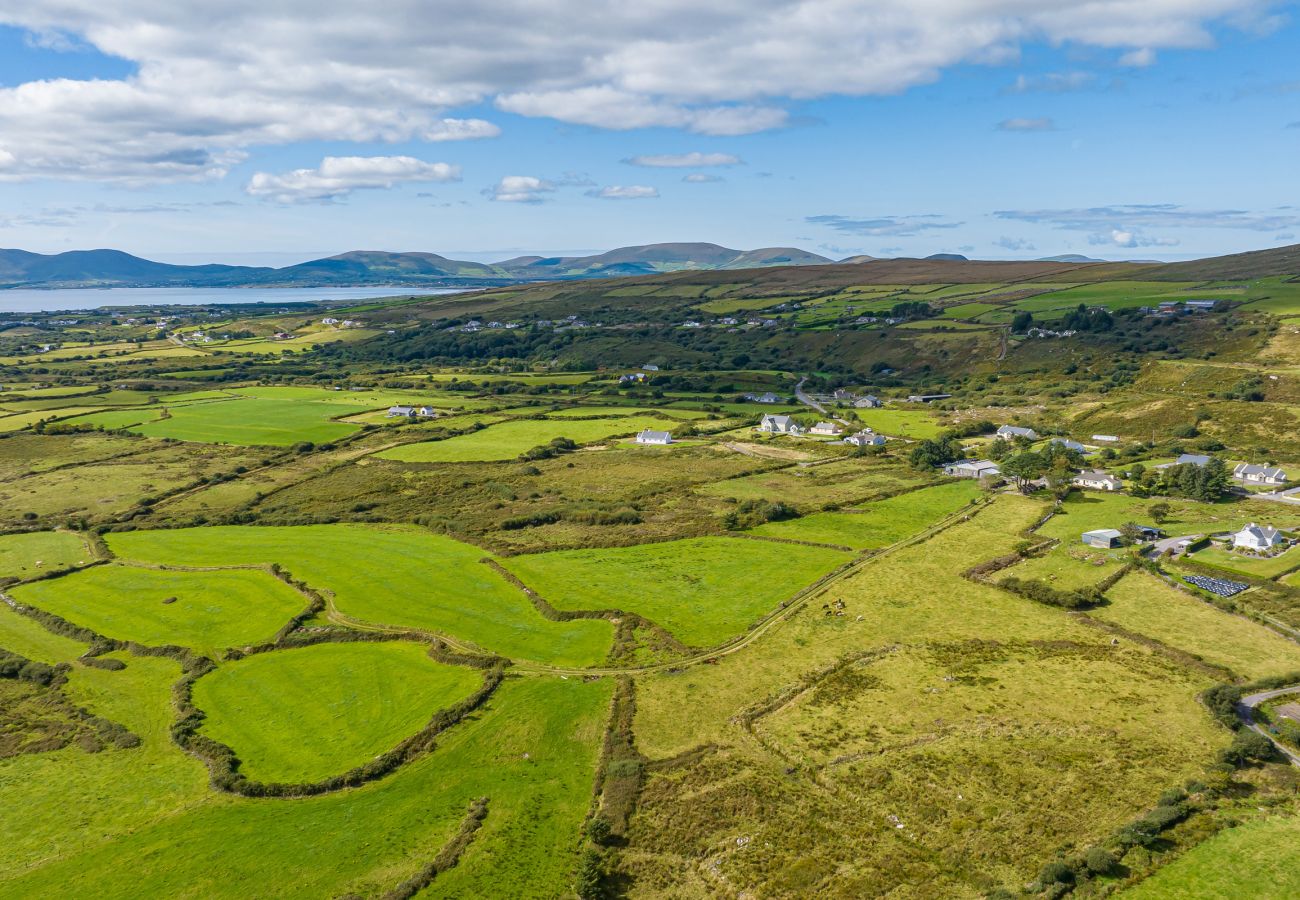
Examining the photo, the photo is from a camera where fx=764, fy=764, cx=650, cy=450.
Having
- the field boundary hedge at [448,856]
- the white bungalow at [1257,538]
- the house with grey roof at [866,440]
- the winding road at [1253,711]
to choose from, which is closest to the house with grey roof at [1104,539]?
the white bungalow at [1257,538]

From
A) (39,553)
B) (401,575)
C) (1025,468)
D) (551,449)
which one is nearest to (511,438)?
(551,449)

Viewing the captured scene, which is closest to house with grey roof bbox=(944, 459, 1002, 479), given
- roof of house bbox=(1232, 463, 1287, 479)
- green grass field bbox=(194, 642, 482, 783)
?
roof of house bbox=(1232, 463, 1287, 479)

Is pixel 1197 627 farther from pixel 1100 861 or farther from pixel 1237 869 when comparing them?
pixel 1100 861

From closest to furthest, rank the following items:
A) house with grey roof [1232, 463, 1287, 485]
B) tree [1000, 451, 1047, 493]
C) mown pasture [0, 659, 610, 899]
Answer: mown pasture [0, 659, 610, 899]
house with grey roof [1232, 463, 1287, 485]
tree [1000, 451, 1047, 493]

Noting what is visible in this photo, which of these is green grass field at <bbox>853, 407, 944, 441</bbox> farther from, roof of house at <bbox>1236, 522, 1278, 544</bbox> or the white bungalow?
roof of house at <bbox>1236, 522, 1278, 544</bbox>

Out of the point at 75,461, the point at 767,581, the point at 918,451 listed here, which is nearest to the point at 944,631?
the point at 767,581

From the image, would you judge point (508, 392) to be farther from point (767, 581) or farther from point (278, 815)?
point (278, 815)
